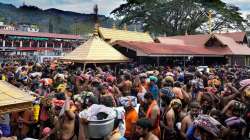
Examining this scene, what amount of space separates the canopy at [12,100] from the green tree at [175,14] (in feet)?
153

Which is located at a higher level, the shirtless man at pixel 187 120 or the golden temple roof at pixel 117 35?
the golden temple roof at pixel 117 35

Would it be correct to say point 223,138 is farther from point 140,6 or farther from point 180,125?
point 140,6

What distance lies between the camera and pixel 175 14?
5138cm

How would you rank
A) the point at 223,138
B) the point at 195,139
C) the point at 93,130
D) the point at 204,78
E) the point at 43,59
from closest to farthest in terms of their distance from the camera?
the point at 93,130 → the point at 223,138 → the point at 195,139 → the point at 204,78 → the point at 43,59

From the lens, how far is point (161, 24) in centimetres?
5134

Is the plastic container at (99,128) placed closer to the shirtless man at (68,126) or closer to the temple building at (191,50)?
the shirtless man at (68,126)

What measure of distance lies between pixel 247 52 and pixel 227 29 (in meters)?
16.9

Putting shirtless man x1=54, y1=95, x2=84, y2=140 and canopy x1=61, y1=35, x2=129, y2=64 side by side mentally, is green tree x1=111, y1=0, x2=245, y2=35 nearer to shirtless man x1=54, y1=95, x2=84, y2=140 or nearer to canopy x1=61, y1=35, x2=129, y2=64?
canopy x1=61, y1=35, x2=129, y2=64

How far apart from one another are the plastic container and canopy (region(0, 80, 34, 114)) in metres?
0.85

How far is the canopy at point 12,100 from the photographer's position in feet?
13.3

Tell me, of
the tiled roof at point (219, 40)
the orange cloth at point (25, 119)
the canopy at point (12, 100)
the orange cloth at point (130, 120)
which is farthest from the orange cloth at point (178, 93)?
the tiled roof at point (219, 40)

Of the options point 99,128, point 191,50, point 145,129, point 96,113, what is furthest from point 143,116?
point 191,50

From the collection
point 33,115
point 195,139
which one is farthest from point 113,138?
point 33,115

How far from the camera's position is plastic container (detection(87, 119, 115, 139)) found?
3926 millimetres
